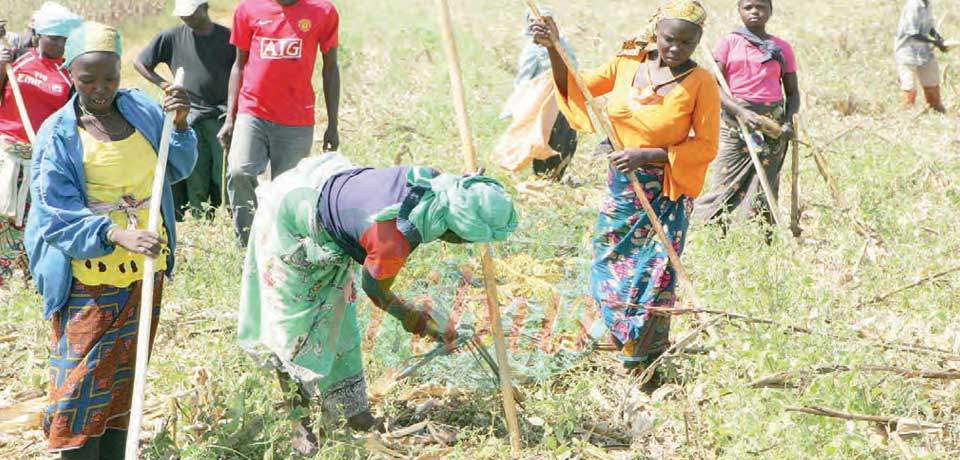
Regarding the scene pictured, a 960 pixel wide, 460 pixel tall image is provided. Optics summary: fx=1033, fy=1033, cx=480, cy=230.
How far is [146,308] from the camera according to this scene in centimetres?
309

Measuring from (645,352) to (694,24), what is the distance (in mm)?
1385

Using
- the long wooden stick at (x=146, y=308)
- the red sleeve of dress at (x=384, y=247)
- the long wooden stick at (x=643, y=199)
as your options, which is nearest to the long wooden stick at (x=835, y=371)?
the long wooden stick at (x=643, y=199)

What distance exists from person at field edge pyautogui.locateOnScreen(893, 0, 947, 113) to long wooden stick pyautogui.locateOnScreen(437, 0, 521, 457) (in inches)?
330

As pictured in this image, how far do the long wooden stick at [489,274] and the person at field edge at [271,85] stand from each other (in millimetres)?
2049

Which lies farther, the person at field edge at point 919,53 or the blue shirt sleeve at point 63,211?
the person at field edge at point 919,53

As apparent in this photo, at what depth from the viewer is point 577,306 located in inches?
194

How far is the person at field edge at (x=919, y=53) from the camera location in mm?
10656

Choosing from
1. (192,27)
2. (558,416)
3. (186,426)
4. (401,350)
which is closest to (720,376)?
(558,416)

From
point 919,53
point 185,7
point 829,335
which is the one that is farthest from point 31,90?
point 919,53

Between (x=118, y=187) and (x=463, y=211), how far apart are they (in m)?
1.15

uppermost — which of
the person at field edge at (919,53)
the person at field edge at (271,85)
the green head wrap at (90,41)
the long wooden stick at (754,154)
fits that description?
the green head wrap at (90,41)

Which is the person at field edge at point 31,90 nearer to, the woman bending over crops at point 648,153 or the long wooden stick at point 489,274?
the long wooden stick at point 489,274

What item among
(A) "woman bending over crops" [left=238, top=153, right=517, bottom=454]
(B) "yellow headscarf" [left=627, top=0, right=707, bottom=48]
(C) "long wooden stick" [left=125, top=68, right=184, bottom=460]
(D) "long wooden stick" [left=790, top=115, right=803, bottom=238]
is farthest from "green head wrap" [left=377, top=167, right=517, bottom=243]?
(D) "long wooden stick" [left=790, top=115, right=803, bottom=238]

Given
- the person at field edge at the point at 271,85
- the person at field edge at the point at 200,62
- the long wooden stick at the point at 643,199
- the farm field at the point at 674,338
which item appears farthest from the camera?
the person at field edge at the point at 200,62
